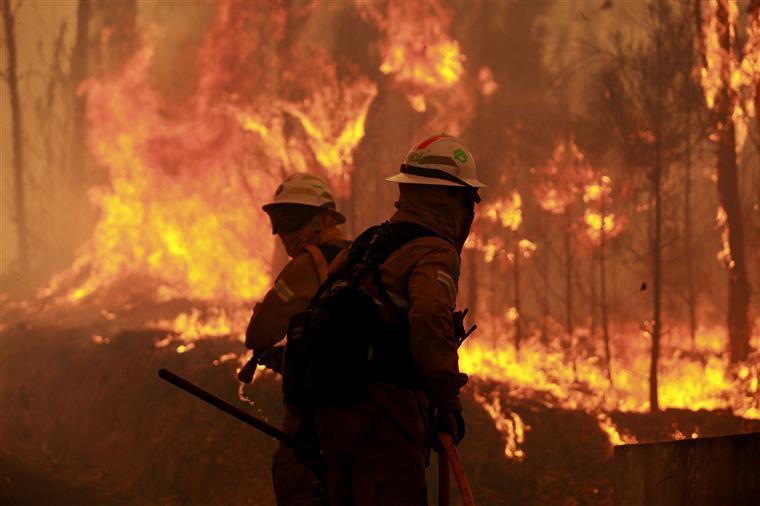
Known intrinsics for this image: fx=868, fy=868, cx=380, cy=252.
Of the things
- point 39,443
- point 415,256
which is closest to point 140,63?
point 39,443

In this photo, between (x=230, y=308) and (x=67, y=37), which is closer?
(x=230, y=308)

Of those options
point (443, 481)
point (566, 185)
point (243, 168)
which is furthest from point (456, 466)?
point (566, 185)

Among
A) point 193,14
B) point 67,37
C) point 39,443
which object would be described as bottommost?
point 39,443

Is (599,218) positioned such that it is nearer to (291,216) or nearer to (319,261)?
(291,216)

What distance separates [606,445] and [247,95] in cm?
1160

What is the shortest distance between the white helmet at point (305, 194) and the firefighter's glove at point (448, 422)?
1990 millimetres

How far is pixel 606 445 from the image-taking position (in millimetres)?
10008

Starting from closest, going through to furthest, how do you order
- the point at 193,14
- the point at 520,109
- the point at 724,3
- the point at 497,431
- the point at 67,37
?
the point at 497,431, the point at 724,3, the point at 193,14, the point at 520,109, the point at 67,37

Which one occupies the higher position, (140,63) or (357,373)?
(140,63)

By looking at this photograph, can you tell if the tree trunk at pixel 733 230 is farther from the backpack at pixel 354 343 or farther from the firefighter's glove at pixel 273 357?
the backpack at pixel 354 343

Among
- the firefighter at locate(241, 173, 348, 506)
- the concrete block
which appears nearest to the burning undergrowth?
the concrete block

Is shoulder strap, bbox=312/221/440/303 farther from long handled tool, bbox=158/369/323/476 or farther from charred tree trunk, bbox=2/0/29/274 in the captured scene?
charred tree trunk, bbox=2/0/29/274

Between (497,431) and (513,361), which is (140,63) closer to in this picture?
(513,361)

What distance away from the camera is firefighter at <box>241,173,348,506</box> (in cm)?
456
